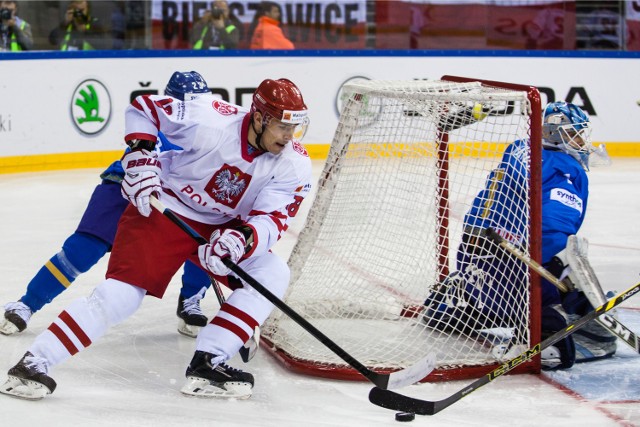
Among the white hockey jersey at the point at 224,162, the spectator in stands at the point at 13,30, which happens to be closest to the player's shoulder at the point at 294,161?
the white hockey jersey at the point at 224,162

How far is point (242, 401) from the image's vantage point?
9.82 feet

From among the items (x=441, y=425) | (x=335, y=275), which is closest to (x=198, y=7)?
(x=335, y=275)

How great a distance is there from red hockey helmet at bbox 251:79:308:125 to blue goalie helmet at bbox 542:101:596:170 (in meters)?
0.96

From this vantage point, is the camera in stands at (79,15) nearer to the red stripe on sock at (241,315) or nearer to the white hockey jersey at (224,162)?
the white hockey jersey at (224,162)

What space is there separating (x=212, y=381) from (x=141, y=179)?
585mm

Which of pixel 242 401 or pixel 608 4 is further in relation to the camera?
pixel 608 4

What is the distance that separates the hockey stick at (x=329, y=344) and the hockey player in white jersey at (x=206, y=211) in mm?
40

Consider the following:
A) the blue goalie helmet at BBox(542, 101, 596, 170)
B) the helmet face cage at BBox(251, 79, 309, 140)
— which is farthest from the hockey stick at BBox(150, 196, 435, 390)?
the blue goalie helmet at BBox(542, 101, 596, 170)

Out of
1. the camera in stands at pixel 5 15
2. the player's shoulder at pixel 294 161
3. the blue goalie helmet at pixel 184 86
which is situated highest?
the camera in stands at pixel 5 15

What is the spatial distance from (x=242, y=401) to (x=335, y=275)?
2.89 feet

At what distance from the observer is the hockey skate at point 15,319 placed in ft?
11.6

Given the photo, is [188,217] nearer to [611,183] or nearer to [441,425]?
[441,425]

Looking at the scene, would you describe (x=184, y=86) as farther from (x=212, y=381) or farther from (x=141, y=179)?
(x=212, y=381)

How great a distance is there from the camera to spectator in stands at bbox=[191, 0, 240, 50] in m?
7.74
